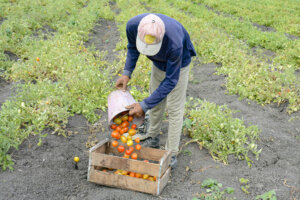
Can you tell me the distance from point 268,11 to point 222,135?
10526 millimetres

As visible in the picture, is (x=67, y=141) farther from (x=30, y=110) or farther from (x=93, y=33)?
(x=93, y=33)

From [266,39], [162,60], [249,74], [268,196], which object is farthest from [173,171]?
[266,39]

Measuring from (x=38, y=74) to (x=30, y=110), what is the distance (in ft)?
5.26

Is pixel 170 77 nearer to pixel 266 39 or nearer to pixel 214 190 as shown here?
pixel 214 190

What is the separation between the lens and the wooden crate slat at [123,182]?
272 cm

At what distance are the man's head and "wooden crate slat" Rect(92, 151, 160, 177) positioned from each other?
1.12m

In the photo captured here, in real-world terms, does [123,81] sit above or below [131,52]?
below

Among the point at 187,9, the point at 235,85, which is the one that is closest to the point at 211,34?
the point at 235,85

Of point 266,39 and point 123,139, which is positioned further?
point 266,39

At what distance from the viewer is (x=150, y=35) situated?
227cm

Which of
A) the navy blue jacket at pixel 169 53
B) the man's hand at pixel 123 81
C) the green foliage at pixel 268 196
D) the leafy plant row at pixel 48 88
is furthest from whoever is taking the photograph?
the leafy plant row at pixel 48 88

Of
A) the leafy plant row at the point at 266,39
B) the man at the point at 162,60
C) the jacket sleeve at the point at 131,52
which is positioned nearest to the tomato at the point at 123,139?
the man at the point at 162,60

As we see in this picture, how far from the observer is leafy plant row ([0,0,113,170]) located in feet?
11.0

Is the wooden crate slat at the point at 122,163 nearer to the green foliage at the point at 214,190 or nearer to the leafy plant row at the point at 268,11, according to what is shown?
the green foliage at the point at 214,190
